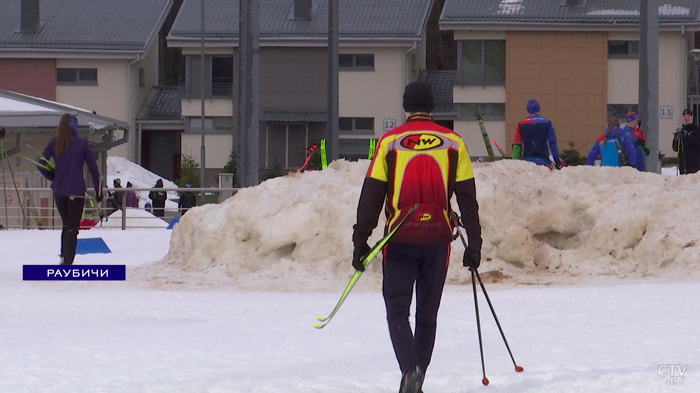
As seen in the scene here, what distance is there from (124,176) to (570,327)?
127 feet

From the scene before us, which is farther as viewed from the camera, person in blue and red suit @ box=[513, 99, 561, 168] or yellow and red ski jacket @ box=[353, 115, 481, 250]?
person in blue and red suit @ box=[513, 99, 561, 168]

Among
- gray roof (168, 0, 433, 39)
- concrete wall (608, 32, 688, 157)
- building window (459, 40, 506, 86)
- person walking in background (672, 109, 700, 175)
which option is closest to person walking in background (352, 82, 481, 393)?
person walking in background (672, 109, 700, 175)

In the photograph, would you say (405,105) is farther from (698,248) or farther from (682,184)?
(682,184)

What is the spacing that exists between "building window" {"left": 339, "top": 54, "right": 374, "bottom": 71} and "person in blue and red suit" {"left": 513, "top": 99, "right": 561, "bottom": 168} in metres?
34.5

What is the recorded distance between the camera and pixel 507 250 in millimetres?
12344

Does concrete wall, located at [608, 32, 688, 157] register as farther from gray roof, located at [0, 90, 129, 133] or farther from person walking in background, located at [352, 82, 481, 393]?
person walking in background, located at [352, 82, 481, 393]

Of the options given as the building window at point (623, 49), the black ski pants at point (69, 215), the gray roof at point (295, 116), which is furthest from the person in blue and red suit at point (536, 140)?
the gray roof at point (295, 116)

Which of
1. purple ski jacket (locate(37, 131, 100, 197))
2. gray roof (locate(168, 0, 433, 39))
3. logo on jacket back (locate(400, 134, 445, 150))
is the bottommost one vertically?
purple ski jacket (locate(37, 131, 100, 197))

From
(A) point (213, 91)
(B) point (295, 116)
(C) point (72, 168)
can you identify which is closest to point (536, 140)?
(C) point (72, 168)

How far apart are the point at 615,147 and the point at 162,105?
1508 inches

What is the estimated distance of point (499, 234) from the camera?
484 inches

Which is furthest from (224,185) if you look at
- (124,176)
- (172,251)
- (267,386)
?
(124,176)

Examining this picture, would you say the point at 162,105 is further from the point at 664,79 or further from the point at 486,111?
the point at 664,79

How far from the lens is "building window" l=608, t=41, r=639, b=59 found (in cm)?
4594
